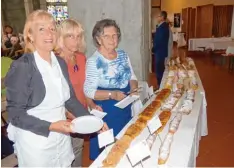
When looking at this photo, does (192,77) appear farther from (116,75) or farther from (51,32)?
(51,32)

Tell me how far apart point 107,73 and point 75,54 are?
10.2 inches

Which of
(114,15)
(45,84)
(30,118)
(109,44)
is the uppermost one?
(114,15)

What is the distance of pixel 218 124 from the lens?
3.30 m

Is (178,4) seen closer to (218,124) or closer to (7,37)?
(7,37)

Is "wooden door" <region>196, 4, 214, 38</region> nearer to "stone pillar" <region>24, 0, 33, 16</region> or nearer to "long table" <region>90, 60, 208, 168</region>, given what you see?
"stone pillar" <region>24, 0, 33, 16</region>

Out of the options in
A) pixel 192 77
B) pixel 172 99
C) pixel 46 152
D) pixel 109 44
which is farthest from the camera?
pixel 192 77

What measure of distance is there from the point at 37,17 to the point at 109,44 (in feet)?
2.18

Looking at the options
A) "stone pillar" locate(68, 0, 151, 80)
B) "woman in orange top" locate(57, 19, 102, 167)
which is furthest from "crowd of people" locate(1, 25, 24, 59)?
"woman in orange top" locate(57, 19, 102, 167)

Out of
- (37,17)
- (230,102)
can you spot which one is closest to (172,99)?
(37,17)

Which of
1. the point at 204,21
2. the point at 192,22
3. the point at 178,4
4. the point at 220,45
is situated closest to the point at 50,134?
the point at 220,45

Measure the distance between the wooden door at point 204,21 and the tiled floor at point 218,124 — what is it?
5.59 metres

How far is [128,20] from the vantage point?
2.85 metres

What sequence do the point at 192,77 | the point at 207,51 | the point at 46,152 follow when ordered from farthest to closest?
the point at 207,51
the point at 192,77
the point at 46,152

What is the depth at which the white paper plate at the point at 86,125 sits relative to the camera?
3.86 ft
